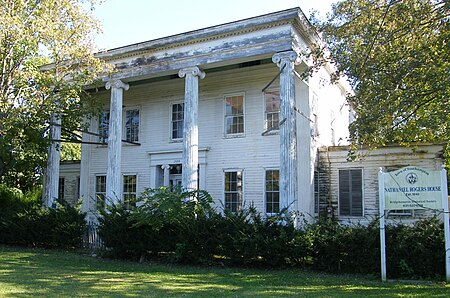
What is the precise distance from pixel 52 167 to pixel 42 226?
10.7 feet

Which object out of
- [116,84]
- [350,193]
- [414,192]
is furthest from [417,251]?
[116,84]

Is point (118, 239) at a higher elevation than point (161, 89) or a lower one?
lower

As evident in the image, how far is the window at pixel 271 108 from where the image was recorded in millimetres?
17062

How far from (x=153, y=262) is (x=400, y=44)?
907 cm

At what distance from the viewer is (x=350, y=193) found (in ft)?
54.4

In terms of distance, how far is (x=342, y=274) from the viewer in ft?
36.0

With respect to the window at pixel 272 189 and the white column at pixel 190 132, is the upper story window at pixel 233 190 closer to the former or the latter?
the window at pixel 272 189

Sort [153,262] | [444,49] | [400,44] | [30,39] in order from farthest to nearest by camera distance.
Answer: [30,39], [153,262], [400,44], [444,49]

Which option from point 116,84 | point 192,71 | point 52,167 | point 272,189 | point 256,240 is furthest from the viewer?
point 52,167

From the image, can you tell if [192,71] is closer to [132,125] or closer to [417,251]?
[132,125]

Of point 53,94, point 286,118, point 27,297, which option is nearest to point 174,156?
point 53,94

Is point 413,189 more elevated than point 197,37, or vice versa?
point 197,37

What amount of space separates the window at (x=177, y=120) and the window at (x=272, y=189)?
4.50m

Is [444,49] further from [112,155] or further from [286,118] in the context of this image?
[112,155]
